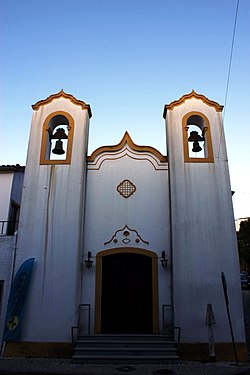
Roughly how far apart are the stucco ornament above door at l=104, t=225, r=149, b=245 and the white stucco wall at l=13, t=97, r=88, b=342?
117 cm

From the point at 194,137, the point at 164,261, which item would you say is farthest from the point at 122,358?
the point at 194,137

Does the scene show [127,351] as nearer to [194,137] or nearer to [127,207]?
[127,207]

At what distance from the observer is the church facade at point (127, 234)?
29.4 ft

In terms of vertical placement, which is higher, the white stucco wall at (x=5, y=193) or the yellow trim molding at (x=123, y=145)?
the yellow trim molding at (x=123, y=145)

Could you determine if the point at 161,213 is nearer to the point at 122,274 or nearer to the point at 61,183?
the point at 122,274

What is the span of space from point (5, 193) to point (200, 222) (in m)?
7.46

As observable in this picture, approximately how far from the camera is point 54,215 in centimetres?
994

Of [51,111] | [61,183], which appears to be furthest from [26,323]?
[51,111]

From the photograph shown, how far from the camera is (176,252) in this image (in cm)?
941

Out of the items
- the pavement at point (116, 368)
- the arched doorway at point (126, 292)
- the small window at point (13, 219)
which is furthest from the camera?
the small window at point (13, 219)

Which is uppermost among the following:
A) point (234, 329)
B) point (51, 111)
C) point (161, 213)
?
point (51, 111)

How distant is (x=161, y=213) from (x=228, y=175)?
2.54 m

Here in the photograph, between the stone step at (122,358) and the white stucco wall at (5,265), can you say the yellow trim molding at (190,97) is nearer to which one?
the white stucco wall at (5,265)

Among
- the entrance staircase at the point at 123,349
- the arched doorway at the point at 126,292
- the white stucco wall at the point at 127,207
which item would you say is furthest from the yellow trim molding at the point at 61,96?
the entrance staircase at the point at 123,349
